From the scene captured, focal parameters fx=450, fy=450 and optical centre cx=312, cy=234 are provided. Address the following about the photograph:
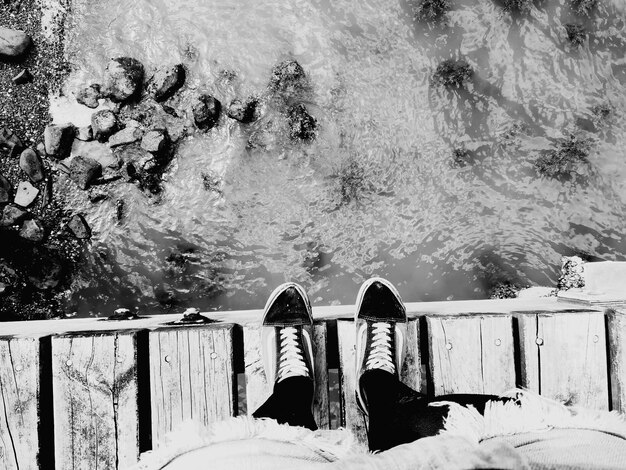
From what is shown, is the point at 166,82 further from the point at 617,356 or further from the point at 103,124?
the point at 617,356

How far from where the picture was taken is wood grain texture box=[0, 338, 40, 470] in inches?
81.9

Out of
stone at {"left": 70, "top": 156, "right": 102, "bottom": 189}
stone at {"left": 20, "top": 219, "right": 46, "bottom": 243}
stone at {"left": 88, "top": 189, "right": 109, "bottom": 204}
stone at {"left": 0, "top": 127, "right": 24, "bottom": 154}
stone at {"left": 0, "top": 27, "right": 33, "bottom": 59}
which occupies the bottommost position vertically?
stone at {"left": 20, "top": 219, "right": 46, "bottom": 243}

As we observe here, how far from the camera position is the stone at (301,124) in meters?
3.13

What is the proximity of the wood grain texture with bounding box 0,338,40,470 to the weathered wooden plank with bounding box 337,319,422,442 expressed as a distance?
1.43 meters

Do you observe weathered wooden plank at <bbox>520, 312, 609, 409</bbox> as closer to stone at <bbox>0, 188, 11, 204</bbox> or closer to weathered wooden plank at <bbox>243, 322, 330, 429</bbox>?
weathered wooden plank at <bbox>243, 322, 330, 429</bbox>

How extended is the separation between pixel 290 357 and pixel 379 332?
1.47ft

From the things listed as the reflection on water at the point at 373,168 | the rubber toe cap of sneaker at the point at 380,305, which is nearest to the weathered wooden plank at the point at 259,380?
the rubber toe cap of sneaker at the point at 380,305

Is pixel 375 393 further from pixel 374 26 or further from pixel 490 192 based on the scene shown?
pixel 374 26

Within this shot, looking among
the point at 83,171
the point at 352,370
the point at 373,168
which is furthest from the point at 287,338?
the point at 83,171

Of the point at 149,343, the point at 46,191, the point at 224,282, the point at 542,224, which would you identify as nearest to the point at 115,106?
the point at 46,191

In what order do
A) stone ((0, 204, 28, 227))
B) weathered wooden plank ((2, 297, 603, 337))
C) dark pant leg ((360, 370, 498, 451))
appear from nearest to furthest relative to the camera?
1. dark pant leg ((360, 370, 498, 451))
2. weathered wooden plank ((2, 297, 603, 337))
3. stone ((0, 204, 28, 227))

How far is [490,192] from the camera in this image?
315 centimetres

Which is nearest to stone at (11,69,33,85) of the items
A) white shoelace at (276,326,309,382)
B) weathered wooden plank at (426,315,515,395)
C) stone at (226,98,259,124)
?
stone at (226,98,259,124)

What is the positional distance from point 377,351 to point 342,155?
1.50 metres
